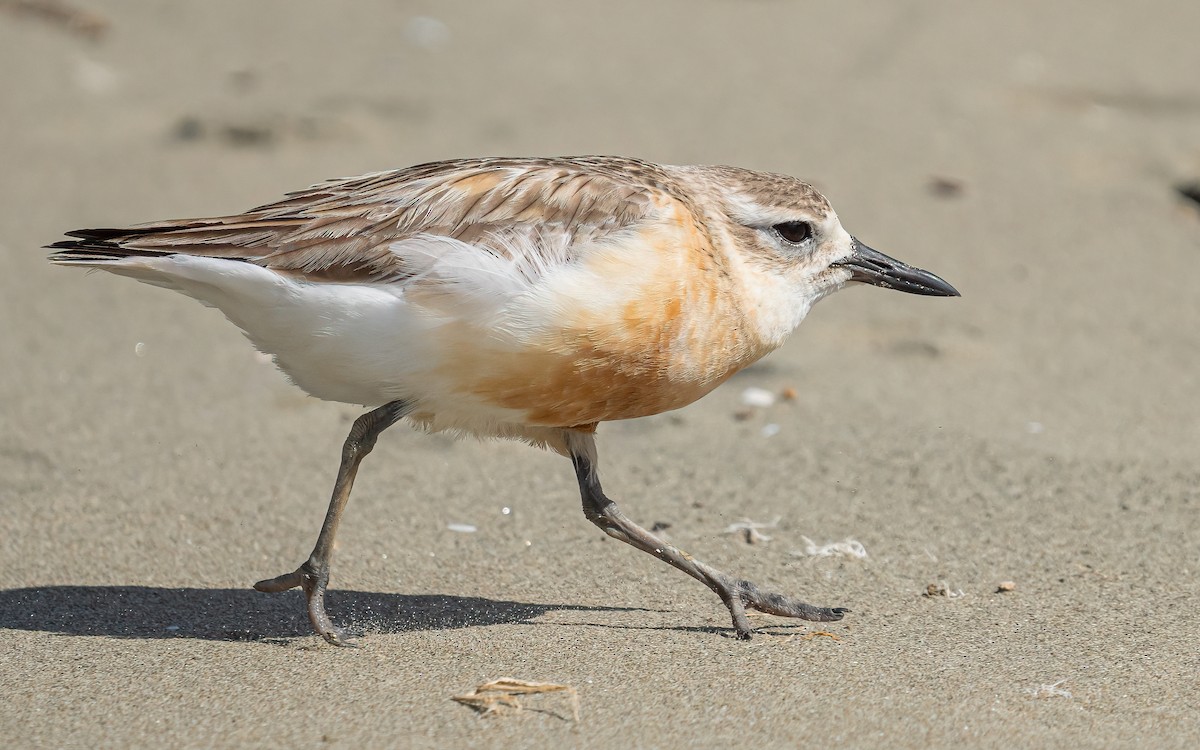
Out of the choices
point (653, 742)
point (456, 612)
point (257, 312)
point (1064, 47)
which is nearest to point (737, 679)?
point (653, 742)

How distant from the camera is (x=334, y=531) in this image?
4.80m

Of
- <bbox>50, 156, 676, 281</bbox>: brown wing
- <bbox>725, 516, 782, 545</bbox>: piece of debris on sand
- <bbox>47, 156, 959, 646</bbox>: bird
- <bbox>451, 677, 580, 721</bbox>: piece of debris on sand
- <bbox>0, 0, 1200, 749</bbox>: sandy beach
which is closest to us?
<bbox>451, 677, 580, 721</bbox>: piece of debris on sand

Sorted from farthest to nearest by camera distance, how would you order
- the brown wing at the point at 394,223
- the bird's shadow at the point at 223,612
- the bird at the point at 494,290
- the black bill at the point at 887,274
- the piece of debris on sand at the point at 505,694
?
the black bill at the point at 887,274 < the bird's shadow at the point at 223,612 < the brown wing at the point at 394,223 < the bird at the point at 494,290 < the piece of debris on sand at the point at 505,694

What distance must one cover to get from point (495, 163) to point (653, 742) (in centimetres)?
221

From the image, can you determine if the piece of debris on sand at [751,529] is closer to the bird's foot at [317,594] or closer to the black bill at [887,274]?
the black bill at [887,274]

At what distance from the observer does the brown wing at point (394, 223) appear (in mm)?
4566

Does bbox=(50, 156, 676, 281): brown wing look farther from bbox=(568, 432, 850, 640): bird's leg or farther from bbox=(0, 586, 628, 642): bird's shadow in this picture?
bbox=(0, 586, 628, 642): bird's shadow

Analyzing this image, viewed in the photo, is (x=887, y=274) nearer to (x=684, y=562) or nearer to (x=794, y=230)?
(x=794, y=230)

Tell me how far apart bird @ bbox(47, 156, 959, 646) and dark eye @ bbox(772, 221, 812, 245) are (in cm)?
3

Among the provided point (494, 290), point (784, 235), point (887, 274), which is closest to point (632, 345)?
point (494, 290)

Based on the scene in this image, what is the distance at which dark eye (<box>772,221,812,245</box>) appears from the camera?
5078 mm

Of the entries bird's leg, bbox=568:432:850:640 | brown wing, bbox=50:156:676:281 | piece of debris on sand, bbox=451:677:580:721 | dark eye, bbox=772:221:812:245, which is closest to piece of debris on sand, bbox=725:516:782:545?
bird's leg, bbox=568:432:850:640

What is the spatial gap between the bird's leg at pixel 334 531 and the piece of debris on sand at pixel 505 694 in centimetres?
71

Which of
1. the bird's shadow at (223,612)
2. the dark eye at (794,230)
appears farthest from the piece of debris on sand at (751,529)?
the dark eye at (794,230)
